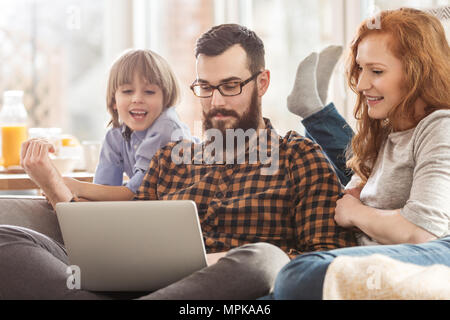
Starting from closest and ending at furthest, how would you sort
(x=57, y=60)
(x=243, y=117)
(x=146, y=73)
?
(x=243, y=117) < (x=146, y=73) < (x=57, y=60)

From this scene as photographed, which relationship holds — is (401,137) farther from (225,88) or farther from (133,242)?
(133,242)

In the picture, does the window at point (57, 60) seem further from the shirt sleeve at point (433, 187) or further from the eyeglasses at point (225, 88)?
the shirt sleeve at point (433, 187)

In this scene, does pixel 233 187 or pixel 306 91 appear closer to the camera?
pixel 233 187

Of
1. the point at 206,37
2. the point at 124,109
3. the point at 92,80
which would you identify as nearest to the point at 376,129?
the point at 206,37

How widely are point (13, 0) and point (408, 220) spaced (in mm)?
2536

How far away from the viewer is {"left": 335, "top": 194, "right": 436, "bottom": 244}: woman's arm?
1245 millimetres

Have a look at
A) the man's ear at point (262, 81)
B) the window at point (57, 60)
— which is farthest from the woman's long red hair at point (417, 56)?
the window at point (57, 60)

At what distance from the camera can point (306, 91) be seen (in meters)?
1.83

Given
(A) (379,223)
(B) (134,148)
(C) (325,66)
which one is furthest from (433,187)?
(B) (134,148)

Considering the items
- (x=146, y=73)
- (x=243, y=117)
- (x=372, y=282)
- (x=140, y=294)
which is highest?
(x=146, y=73)

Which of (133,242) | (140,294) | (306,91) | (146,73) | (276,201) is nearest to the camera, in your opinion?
(133,242)

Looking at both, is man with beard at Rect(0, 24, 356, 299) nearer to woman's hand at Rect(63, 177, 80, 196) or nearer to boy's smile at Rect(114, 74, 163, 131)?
woman's hand at Rect(63, 177, 80, 196)

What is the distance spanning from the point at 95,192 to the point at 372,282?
0.95 m
